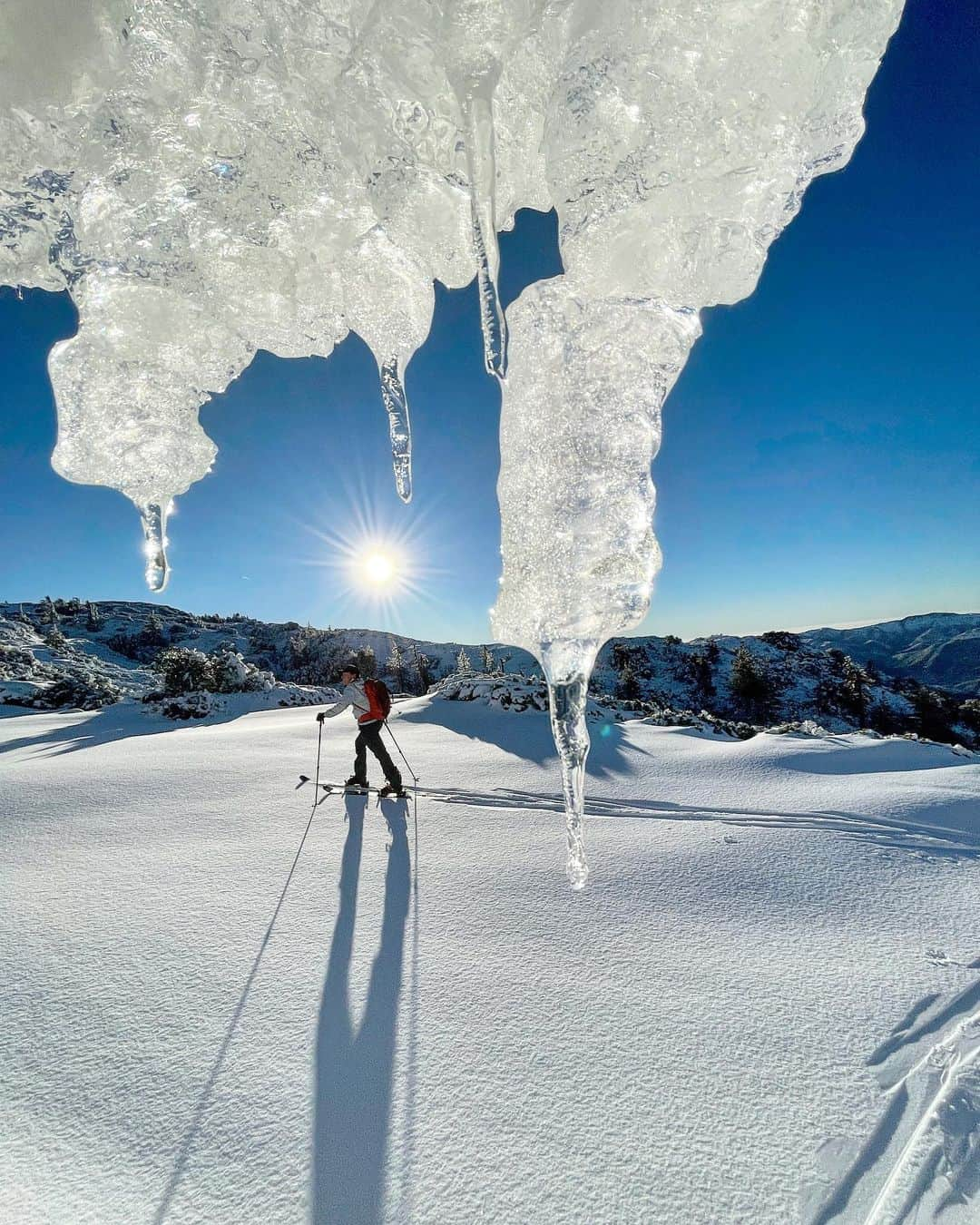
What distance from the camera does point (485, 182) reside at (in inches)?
70.2

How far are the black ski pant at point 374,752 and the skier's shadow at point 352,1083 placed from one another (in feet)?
7.85

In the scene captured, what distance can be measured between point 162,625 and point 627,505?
67.8 meters

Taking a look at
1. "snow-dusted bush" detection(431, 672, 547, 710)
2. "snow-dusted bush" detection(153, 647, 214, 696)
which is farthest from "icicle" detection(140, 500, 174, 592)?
"snow-dusted bush" detection(153, 647, 214, 696)

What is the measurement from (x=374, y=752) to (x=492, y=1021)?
142 inches

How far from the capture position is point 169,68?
1.58m

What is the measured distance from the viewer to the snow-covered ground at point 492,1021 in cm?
149

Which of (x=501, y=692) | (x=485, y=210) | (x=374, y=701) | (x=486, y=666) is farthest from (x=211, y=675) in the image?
(x=486, y=666)

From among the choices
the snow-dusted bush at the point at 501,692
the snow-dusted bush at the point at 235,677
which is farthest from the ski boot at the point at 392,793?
the snow-dusted bush at the point at 235,677

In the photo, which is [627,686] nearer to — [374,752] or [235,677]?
[235,677]

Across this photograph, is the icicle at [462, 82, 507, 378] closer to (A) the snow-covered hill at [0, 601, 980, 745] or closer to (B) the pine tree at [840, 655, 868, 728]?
(A) the snow-covered hill at [0, 601, 980, 745]

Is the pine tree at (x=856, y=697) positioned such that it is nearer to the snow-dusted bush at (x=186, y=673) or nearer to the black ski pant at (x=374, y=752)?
the snow-dusted bush at (x=186, y=673)

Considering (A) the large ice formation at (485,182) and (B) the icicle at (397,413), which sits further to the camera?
(B) the icicle at (397,413)

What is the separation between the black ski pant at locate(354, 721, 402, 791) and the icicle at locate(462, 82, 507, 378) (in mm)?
4469

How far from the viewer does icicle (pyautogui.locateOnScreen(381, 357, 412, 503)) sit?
245 centimetres
